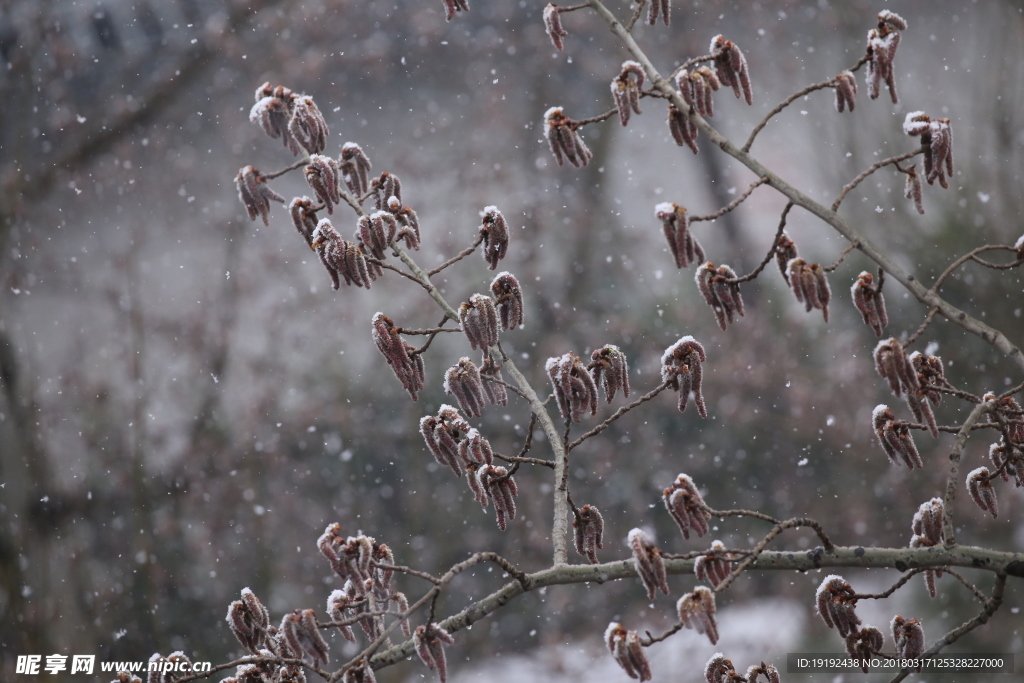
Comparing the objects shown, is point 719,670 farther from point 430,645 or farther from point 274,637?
point 274,637

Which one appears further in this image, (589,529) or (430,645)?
(589,529)

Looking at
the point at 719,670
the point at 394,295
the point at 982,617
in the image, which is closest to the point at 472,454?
the point at 719,670

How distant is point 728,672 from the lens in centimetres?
90

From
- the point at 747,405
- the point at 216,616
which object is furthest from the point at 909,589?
the point at 216,616

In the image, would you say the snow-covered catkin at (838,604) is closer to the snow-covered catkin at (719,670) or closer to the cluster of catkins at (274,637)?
the snow-covered catkin at (719,670)

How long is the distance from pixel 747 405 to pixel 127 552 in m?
3.02

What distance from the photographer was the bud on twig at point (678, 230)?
0.87 m

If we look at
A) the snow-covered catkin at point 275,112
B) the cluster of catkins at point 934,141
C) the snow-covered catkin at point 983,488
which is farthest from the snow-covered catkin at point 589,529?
the snow-covered catkin at point 275,112

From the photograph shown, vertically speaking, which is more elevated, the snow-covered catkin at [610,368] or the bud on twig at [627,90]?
the bud on twig at [627,90]

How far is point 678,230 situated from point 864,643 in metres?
0.50

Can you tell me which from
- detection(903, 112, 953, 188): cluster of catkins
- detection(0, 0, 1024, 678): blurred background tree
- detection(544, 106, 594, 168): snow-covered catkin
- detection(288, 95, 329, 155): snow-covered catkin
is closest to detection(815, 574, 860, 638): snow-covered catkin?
detection(903, 112, 953, 188): cluster of catkins

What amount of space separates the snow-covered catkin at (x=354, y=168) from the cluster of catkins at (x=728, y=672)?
78 cm

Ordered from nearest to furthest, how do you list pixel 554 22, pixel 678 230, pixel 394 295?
1. pixel 678 230
2. pixel 554 22
3. pixel 394 295

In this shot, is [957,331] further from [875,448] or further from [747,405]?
[747,405]
